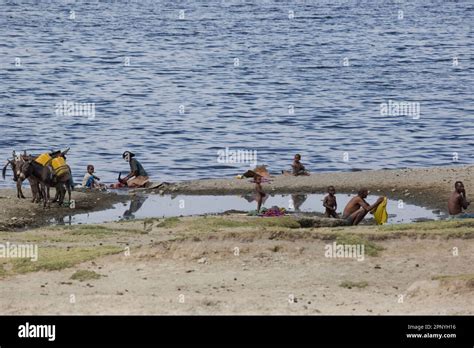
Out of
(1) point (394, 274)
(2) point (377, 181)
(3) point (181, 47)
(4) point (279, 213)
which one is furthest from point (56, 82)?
(1) point (394, 274)

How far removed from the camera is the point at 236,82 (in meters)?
105

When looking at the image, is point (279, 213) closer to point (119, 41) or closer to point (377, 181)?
point (377, 181)

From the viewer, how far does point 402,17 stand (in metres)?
154

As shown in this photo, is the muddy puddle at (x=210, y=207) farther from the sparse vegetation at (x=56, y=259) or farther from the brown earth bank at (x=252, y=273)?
the sparse vegetation at (x=56, y=259)

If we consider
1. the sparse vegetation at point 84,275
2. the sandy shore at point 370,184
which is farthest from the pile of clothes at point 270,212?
the sparse vegetation at point 84,275

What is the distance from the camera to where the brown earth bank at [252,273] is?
2686 cm

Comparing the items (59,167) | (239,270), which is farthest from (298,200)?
(239,270)

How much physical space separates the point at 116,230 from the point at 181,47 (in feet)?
295

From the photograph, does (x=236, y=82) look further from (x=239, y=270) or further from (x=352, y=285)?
(x=352, y=285)

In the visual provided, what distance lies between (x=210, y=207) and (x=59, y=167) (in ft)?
18.3
